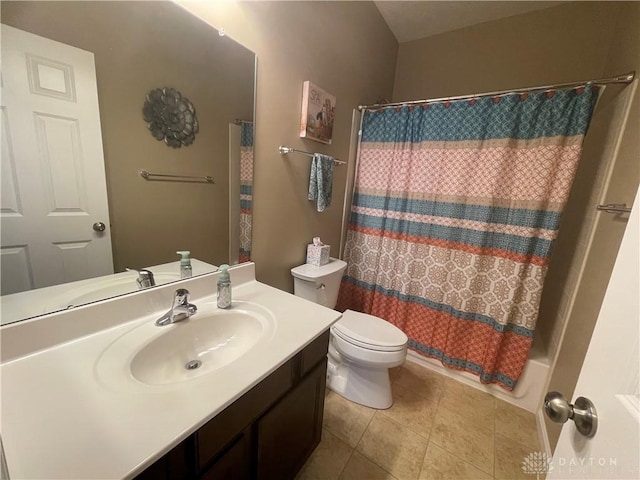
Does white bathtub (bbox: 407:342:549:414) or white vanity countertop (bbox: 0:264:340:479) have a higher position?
white vanity countertop (bbox: 0:264:340:479)

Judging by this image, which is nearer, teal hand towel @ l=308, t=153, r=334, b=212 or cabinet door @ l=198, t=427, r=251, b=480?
cabinet door @ l=198, t=427, r=251, b=480

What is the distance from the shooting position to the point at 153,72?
2.79 feet

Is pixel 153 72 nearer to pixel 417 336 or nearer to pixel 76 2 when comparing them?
A: pixel 76 2

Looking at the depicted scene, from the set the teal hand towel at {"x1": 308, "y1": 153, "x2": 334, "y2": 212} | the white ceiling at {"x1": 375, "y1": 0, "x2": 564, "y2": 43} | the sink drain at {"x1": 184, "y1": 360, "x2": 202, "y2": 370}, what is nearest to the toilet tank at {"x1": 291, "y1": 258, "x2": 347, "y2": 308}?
the teal hand towel at {"x1": 308, "y1": 153, "x2": 334, "y2": 212}

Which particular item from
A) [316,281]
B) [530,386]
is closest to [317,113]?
[316,281]

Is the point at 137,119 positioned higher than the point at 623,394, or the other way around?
the point at 137,119

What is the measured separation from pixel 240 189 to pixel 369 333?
104cm

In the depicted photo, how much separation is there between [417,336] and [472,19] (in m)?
2.34

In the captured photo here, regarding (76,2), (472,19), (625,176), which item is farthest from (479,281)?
(76,2)

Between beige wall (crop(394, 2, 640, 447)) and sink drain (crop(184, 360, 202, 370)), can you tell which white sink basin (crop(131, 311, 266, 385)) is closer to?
sink drain (crop(184, 360, 202, 370))

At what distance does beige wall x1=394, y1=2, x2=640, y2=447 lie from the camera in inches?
47.6

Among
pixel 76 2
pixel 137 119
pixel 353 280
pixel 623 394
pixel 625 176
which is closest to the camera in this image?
pixel 623 394

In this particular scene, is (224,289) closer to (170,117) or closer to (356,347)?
(170,117)

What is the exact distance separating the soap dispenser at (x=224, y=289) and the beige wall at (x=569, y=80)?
1.53 metres
